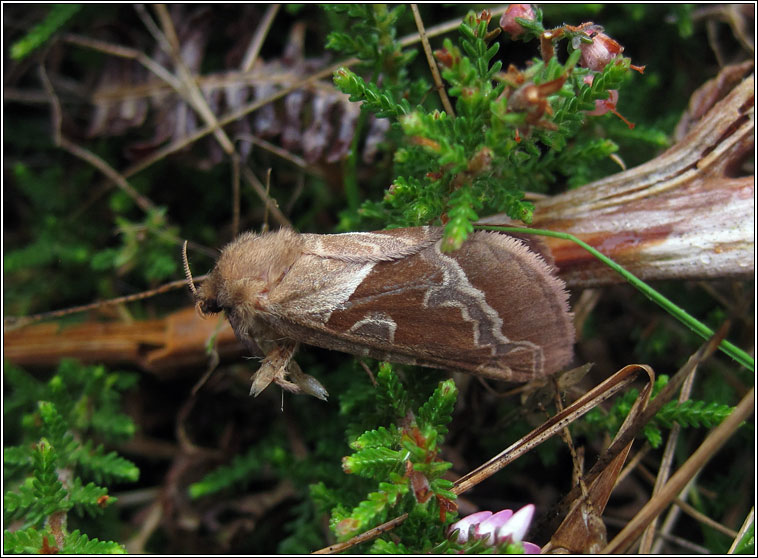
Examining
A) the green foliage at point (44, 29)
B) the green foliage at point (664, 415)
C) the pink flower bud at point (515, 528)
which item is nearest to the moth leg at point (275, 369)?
the pink flower bud at point (515, 528)

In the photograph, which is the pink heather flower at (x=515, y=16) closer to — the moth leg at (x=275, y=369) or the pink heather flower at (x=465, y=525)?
the moth leg at (x=275, y=369)

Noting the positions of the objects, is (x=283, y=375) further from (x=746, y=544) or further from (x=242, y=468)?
(x=746, y=544)

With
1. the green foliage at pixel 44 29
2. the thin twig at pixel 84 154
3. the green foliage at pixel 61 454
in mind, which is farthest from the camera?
the thin twig at pixel 84 154

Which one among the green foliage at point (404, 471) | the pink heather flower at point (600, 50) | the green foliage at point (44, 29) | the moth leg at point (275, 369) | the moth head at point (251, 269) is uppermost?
the green foliage at point (44, 29)

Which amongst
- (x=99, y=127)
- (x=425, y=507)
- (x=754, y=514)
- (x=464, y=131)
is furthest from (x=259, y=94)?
(x=754, y=514)

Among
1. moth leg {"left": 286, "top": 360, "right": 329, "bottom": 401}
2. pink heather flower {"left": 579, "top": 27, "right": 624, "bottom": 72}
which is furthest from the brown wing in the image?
pink heather flower {"left": 579, "top": 27, "right": 624, "bottom": 72}

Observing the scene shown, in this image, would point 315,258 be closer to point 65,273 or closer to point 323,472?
point 323,472
